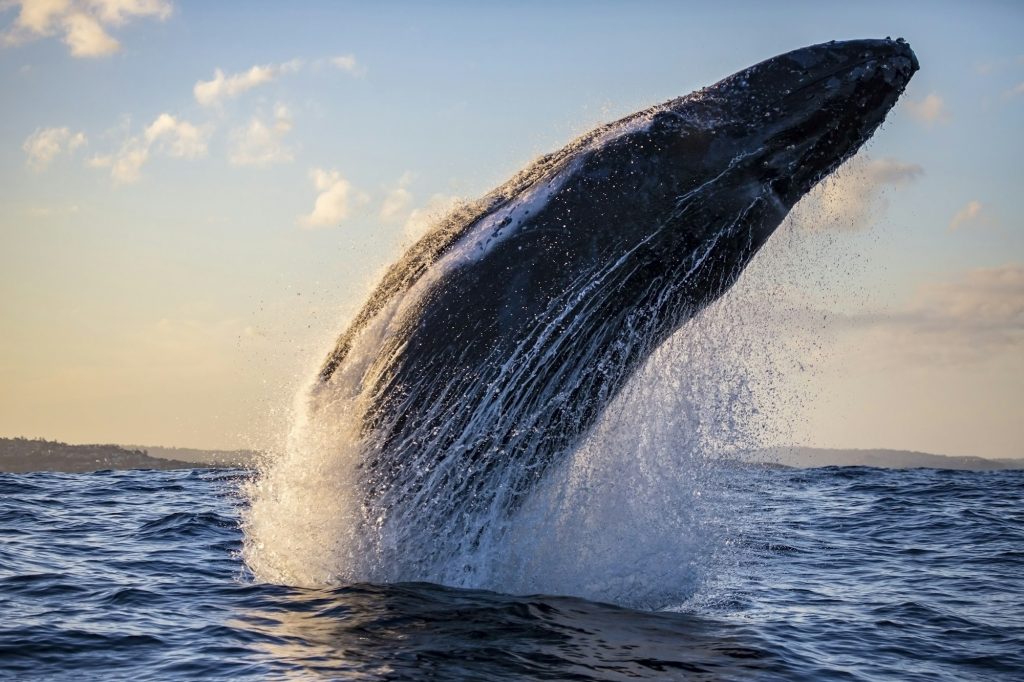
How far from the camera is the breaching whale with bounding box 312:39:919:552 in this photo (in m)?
7.35

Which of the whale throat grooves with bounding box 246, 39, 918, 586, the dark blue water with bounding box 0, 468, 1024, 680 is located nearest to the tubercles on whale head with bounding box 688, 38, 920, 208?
the whale throat grooves with bounding box 246, 39, 918, 586

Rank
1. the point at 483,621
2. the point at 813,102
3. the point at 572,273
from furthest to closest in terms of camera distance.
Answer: the point at 483,621
the point at 572,273
the point at 813,102

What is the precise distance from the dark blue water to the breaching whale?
3.83 ft

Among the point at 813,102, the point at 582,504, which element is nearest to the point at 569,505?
the point at 582,504

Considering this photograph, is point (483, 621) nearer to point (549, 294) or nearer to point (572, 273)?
point (549, 294)

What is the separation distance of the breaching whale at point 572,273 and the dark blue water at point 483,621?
46.0 inches

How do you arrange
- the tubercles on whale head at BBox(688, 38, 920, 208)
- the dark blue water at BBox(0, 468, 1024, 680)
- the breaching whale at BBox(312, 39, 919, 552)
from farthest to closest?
the breaching whale at BBox(312, 39, 919, 552) < the tubercles on whale head at BBox(688, 38, 920, 208) < the dark blue water at BBox(0, 468, 1024, 680)

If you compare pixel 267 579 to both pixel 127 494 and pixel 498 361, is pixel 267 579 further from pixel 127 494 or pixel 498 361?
pixel 127 494

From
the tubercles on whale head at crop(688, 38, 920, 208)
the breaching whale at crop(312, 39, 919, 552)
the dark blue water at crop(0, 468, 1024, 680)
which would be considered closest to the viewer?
the dark blue water at crop(0, 468, 1024, 680)

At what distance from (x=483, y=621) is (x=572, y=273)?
296 cm

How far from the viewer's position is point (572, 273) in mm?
7457

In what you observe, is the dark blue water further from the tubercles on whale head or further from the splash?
the tubercles on whale head

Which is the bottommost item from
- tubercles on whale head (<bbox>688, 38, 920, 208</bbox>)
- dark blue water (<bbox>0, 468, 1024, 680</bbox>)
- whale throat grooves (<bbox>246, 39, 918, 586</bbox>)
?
dark blue water (<bbox>0, 468, 1024, 680</bbox>)

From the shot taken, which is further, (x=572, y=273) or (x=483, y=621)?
(x=483, y=621)
